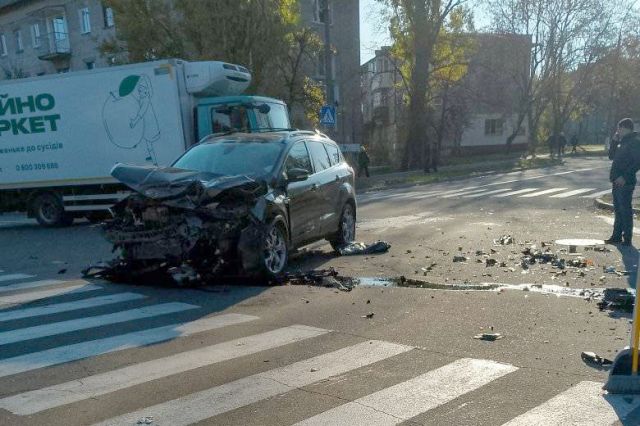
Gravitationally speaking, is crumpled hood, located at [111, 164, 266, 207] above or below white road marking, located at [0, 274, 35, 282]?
above

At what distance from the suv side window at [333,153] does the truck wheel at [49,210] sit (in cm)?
912

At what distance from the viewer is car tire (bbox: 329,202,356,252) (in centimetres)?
1107

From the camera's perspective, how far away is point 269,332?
6.09m

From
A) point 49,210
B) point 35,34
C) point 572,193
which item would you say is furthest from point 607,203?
point 35,34

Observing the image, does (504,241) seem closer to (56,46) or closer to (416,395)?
(416,395)

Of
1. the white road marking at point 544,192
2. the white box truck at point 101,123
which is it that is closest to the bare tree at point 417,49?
the white road marking at point 544,192

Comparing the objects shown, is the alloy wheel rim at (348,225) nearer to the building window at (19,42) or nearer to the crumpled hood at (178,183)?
the crumpled hood at (178,183)

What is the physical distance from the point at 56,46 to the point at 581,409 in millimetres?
43440

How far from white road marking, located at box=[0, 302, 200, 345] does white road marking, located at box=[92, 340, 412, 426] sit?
7.70 feet

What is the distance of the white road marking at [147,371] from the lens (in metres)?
4.44

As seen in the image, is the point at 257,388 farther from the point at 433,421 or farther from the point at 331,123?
the point at 331,123

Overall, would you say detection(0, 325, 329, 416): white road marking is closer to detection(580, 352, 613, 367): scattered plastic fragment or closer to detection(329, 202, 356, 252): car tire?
detection(580, 352, 613, 367): scattered plastic fragment

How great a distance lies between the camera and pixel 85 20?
1585 inches

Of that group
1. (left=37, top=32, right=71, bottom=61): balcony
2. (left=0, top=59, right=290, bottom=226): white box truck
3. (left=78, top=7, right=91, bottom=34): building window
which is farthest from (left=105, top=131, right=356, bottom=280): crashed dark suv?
(left=37, top=32, right=71, bottom=61): balcony
